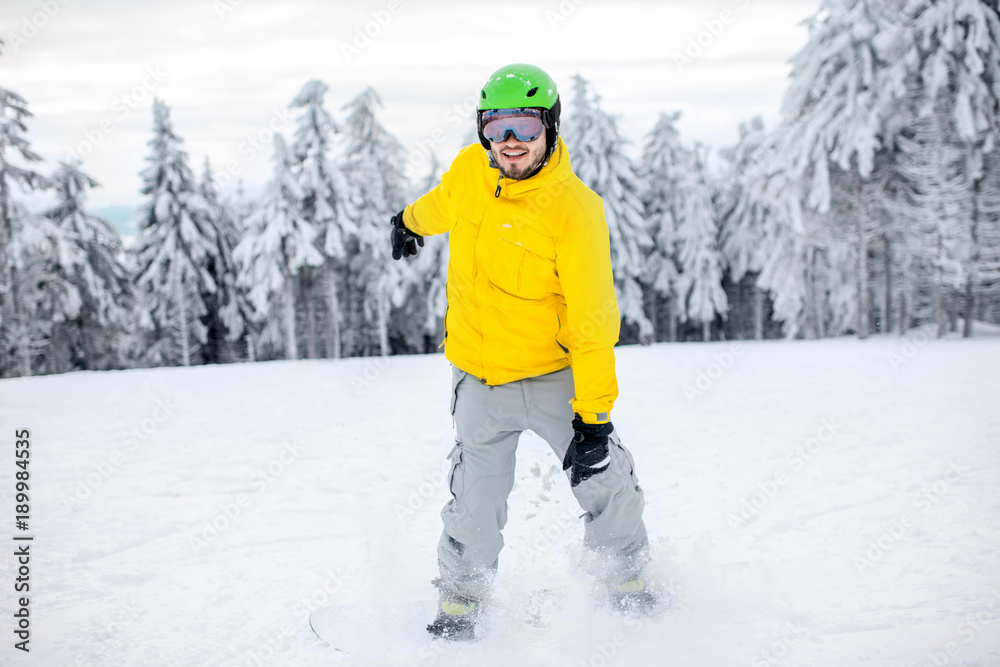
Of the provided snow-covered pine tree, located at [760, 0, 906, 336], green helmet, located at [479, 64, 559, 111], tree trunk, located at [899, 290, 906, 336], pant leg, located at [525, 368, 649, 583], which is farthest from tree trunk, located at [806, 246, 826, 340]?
green helmet, located at [479, 64, 559, 111]

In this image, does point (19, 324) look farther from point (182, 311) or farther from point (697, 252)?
point (697, 252)

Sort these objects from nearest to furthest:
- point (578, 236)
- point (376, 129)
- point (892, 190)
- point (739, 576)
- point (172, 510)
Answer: point (578, 236) < point (739, 576) < point (172, 510) < point (892, 190) < point (376, 129)

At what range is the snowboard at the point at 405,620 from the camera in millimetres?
2869

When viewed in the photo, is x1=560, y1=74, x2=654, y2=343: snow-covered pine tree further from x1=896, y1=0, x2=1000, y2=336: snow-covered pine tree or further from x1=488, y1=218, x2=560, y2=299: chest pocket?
x1=488, y1=218, x2=560, y2=299: chest pocket

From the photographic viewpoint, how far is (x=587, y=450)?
2828 millimetres

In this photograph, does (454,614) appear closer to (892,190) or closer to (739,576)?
(739,576)

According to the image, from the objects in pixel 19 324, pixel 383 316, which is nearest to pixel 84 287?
pixel 19 324

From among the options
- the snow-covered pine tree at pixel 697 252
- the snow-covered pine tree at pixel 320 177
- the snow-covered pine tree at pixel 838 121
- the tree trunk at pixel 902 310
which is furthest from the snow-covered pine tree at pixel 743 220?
the snow-covered pine tree at pixel 320 177

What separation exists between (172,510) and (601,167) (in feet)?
71.3

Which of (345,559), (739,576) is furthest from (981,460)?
(345,559)

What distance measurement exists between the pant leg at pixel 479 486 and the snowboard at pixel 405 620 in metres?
0.18

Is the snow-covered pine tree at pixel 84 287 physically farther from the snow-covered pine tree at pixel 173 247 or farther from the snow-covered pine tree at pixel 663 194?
the snow-covered pine tree at pixel 663 194

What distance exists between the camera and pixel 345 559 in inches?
153

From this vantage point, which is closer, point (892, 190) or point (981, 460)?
point (981, 460)
